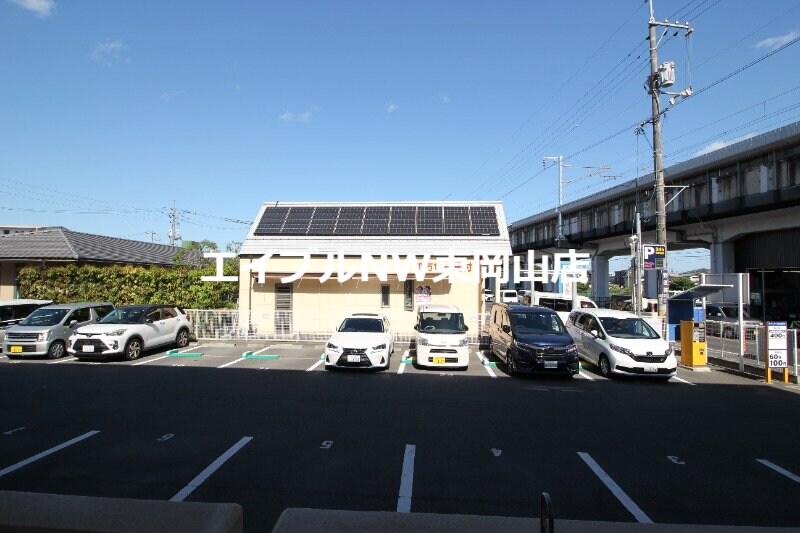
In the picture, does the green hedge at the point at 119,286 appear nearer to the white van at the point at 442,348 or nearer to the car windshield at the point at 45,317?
the car windshield at the point at 45,317

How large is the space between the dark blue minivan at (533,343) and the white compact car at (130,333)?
1075 centimetres

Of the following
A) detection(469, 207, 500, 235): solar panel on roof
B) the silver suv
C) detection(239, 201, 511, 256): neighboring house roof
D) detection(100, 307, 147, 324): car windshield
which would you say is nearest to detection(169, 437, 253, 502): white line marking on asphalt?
detection(100, 307, 147, 324): car windshield

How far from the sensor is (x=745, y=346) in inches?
528

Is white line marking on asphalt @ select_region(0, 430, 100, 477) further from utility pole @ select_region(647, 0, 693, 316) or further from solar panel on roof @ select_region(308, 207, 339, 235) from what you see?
utility pole @ select_region(647, 0, 693, 316)

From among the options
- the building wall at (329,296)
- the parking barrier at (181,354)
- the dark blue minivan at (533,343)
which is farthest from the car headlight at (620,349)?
the parking barrier at (181,354)

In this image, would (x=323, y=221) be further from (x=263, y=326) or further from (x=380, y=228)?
(x=263, y=326)

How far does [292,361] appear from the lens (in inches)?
560

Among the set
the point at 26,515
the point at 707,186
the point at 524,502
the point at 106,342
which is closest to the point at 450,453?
the point at 524,502

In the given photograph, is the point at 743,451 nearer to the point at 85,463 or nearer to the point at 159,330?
the point at 85,463

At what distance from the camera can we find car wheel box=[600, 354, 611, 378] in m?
12.5

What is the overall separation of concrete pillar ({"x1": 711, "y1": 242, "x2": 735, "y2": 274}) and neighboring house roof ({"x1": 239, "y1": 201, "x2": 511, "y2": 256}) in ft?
60.5

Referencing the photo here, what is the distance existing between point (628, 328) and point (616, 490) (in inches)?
364

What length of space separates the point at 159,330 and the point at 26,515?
13.9m

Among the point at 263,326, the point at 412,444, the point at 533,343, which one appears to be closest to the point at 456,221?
the point at 263,326
